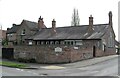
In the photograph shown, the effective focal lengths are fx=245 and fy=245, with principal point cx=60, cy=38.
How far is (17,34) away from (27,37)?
18.5 feet

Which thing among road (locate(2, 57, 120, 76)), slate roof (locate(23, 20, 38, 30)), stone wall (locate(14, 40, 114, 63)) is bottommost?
road (locate(2, 57, 120, 76))

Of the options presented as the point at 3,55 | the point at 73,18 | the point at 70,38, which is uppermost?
the point at 73,18

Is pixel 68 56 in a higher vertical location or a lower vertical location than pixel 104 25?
lower

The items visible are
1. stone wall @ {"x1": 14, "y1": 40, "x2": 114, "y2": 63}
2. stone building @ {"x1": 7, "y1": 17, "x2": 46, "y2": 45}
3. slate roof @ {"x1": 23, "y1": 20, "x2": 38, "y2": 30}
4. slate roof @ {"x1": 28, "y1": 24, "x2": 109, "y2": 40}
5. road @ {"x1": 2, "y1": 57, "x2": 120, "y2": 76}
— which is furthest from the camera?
slate roof @ {"x1": 23, "y1": 20, "x2": 38, "y2": 30}

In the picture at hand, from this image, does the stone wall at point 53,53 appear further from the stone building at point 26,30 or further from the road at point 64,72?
the stone building at point 26,30

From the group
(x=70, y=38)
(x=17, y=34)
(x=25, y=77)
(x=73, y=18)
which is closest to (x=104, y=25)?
(x=70, y=38)

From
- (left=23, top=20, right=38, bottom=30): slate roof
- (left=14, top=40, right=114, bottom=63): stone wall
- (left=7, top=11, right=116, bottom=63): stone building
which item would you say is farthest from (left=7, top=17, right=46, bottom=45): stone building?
(left=14, top=40, right=114, bottom=63): stone wall

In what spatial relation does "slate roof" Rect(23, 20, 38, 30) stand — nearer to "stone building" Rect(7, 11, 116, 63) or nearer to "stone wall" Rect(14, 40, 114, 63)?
"stone building" Rect(7, 11, 116, 63)

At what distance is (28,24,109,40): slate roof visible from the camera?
44531 mm

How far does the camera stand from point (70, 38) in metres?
46.1

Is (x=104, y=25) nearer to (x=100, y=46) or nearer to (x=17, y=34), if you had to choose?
(x=100, y=46)

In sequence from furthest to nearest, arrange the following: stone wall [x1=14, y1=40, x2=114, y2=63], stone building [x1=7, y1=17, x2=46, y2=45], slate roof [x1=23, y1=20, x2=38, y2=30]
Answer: slate roof [x1=23, y1=20, x2=38, y2=30]
stone building [x1=7, y1=17, x2=46, y2=45]
stone wall [x1=14, y1=40, x2=114, y2=63]

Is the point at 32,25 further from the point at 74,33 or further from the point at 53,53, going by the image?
the point at 53,53

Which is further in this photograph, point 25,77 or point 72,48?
point 72,48
